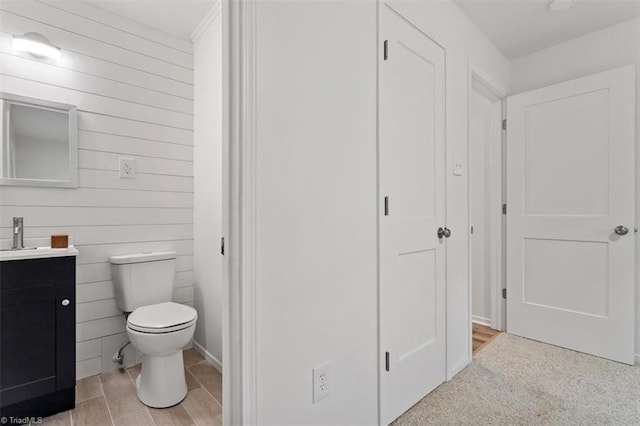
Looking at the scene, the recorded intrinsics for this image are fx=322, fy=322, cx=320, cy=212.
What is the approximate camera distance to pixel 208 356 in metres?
2.27

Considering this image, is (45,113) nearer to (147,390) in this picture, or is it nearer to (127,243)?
(127,243)

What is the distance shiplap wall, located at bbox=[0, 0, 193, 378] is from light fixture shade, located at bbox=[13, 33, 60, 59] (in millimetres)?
42

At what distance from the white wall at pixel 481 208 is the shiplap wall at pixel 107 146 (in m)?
2.52

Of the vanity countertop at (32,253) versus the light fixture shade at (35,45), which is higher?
the light fixture shade at (35,45)

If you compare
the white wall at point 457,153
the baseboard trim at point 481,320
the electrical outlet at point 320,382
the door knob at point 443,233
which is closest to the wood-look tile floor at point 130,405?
the electrical outlet at point 320,382

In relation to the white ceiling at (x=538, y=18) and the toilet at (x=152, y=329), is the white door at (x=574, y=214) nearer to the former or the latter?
the white ceiling at (x=538, y=18)

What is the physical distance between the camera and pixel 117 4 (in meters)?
2.07

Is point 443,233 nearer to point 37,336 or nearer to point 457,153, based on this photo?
point 457,153

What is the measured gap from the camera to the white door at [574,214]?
221 cm

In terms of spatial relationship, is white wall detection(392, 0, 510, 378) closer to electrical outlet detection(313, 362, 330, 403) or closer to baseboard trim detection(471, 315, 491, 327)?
baseboard trim detection(471, 315, 491, 327)

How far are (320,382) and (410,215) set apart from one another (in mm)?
909

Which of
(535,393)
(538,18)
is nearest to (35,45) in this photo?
(538,18)

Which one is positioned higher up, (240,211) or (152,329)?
(240,211)

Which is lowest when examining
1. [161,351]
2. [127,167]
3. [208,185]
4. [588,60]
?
[161,351]
